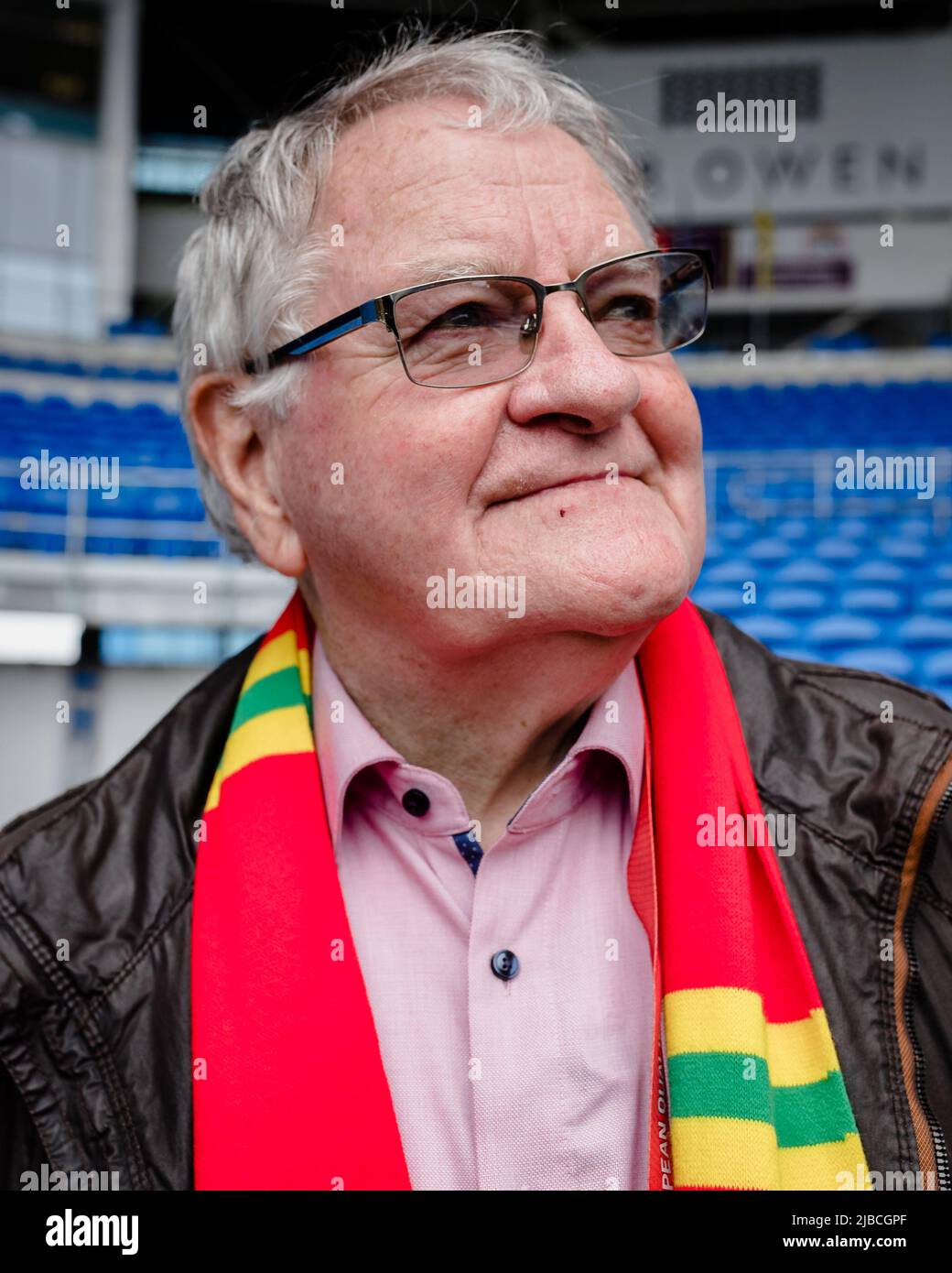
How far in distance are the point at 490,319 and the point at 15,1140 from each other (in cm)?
79

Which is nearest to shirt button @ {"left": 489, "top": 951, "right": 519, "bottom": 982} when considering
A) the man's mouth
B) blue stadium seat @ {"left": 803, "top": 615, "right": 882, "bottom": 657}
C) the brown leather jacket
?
the brown leather jacket

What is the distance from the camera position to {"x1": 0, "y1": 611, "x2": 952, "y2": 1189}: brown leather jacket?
0.87m

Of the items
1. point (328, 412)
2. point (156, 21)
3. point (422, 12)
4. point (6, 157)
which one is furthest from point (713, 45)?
point (328, 412)

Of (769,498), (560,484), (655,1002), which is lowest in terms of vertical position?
(655,1002)

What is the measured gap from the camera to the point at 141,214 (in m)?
9.19

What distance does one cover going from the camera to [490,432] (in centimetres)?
92

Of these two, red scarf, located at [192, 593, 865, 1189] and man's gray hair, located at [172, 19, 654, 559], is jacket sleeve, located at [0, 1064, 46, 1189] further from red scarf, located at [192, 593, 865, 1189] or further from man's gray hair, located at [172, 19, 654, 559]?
man's gray hair, located at [172, 19, 654, 559]

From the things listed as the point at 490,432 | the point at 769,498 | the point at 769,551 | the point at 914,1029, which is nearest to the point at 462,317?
the point at 490,432

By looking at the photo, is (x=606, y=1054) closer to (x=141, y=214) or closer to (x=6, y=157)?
(x=6, y=157)

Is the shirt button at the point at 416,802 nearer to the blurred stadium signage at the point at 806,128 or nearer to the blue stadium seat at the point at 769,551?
the blue stadium seat at the point at 769,551

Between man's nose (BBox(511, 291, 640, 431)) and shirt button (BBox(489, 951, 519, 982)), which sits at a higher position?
man's nose (BBox(511, 291, 640, 431))

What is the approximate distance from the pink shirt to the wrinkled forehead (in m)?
0.40

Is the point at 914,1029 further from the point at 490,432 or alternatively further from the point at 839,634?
the point at 839,634

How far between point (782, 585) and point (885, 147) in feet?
12.9
